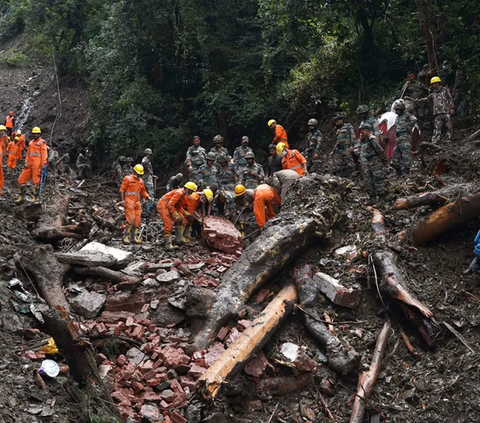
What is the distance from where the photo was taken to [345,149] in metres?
11.2

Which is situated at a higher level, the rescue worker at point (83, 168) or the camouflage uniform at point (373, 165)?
the camouflage uniform at point (373, 165)

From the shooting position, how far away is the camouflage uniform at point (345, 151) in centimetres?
1105

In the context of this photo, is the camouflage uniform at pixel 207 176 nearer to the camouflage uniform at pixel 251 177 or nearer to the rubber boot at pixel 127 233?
the camouflage uniform at pixel 251 177

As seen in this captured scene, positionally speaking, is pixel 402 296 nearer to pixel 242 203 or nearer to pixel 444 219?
pixel 444 219

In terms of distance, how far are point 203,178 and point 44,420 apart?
24.6ft

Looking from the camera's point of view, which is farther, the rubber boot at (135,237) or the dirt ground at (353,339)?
the rubber boot at (135,237)

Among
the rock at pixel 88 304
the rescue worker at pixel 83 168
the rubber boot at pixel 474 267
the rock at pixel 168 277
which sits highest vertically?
the rock at pixel 88 304

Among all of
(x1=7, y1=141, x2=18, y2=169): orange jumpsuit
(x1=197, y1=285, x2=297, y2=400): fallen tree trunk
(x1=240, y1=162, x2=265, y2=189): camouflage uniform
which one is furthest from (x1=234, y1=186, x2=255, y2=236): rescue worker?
(x1=7, y1=141, x2=18, y2=169): orange jumpsuit

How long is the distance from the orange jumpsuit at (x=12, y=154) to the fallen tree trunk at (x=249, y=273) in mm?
11692

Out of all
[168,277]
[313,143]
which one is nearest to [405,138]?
[313,143]

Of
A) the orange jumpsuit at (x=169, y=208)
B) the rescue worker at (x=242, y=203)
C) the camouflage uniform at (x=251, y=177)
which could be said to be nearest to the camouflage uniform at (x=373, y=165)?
the rescue worker at (x=242, y=203)

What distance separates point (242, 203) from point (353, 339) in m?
4.75

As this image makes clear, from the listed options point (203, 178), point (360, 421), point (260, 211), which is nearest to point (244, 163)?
point (203, 178)

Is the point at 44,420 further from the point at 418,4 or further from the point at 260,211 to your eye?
the point at 418,4
